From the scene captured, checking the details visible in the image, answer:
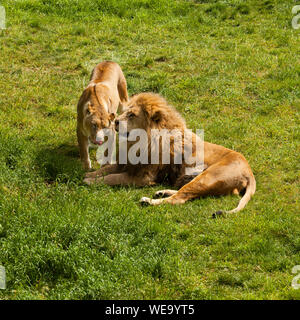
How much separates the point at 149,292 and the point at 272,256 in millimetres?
1419

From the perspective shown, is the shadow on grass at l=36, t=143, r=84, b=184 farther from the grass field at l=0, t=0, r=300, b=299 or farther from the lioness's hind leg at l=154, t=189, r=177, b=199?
the lioness's hind leg at l=154, t=189, r=177, b=199

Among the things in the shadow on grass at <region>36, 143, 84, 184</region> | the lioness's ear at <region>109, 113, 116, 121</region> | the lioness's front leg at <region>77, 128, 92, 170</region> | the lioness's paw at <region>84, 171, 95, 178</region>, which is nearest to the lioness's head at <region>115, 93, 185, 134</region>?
the lioness's ear at <region>109, 113, 116, 121</region>

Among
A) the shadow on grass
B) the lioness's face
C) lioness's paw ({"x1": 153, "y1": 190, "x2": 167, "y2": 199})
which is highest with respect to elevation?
the lioness's face

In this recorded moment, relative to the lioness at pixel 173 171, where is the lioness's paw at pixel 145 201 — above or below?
below

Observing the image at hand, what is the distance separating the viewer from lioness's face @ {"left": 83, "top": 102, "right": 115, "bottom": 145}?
24.4 ft

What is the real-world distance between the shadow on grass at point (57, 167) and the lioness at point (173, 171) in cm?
19

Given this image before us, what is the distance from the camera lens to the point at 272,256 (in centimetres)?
579

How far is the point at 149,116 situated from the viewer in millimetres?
7527

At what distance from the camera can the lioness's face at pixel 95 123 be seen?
24.4ft

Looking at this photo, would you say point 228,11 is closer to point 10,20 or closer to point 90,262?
point 10,20

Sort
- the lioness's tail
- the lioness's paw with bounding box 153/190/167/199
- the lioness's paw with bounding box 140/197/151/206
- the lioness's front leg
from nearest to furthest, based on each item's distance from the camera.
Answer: the lioness's tail → the lioness's paw with bounding box 140/197/151/206 → the lioness's paw with bounding box 153/190/167/199 → the lioness's front leg

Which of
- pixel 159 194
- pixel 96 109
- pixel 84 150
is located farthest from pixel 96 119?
pixel 159 194

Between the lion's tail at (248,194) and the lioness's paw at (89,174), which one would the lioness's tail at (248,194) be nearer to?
the lion's tail at (248,194)

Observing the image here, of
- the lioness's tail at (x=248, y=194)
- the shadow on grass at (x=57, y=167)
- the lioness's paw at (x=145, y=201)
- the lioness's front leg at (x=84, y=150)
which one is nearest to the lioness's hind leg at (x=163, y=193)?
the lioness's paw at (x=145, y=201)
